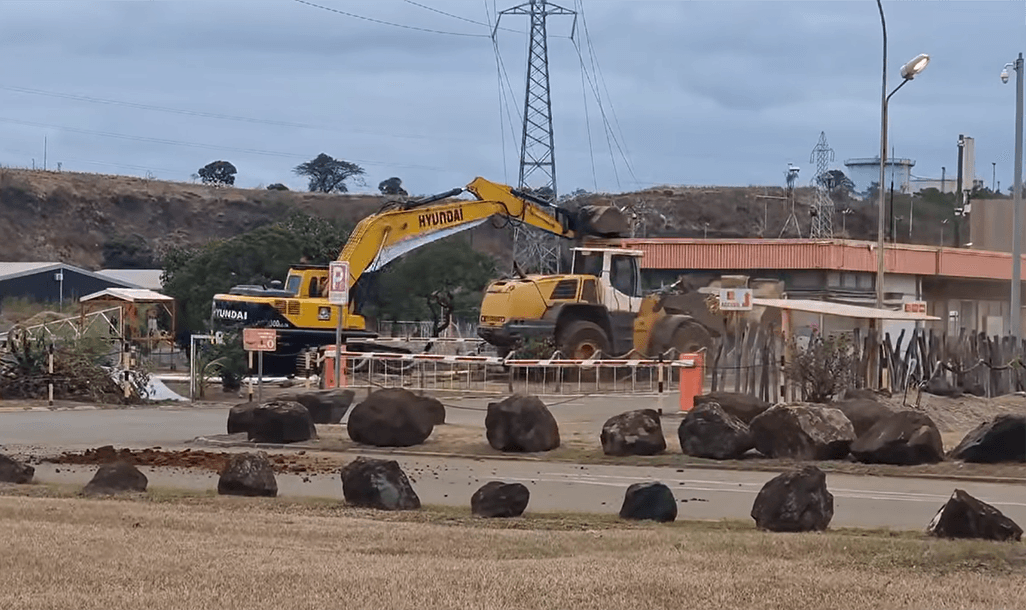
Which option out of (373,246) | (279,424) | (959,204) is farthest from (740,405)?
(959,204)

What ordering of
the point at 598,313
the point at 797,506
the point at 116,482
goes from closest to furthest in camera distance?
the point at 797,506, the point at 116,482, the point at 598,313

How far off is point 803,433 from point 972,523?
8447 mm

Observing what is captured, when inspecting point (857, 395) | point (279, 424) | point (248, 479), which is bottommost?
point (248, 479)

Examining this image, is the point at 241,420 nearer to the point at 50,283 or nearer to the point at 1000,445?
the point at 1000,445

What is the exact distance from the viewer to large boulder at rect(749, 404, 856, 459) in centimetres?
2130

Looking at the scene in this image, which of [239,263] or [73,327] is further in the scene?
[239,263]

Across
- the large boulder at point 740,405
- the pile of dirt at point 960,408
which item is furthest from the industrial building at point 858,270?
the large boulder at point 740,405

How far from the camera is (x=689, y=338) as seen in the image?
128 feet

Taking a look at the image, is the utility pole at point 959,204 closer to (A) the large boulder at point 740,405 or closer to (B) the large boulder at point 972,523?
(A) the large boulder at point 740,405

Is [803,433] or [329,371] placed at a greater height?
[329,371]

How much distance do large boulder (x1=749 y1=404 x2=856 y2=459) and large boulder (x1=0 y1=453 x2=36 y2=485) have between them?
971 centimetres

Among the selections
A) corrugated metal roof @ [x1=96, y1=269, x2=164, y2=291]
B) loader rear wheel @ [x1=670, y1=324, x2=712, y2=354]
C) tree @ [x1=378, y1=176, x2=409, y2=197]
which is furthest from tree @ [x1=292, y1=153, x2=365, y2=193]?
loader rear wheel @ [x1=670, y1=324, x2=712, y2=354]

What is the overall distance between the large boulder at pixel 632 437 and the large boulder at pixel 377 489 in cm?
686

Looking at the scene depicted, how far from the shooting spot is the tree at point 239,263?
63.6 m
